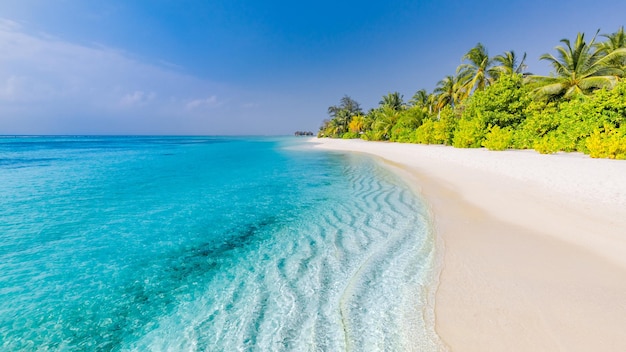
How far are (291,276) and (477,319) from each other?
2974 millimetres

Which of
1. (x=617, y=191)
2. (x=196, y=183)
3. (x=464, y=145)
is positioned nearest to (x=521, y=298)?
(x=617, y=191)

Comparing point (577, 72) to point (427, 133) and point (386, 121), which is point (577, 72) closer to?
point (427, 133)

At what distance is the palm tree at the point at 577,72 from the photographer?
2231 cm

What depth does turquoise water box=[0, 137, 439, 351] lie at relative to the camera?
11.0ft

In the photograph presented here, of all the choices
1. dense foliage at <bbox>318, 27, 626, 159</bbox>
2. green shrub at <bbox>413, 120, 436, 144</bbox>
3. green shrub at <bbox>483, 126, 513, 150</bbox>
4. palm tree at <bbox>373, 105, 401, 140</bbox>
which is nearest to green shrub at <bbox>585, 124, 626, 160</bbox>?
dense foliage at <bbox>318, 27, 626, 159</bbox>

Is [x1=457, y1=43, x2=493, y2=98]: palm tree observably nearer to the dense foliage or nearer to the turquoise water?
the dense foliage

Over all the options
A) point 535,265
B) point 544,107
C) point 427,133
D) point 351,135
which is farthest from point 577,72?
point 351,135

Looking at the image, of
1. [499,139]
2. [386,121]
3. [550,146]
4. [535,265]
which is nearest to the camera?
[535,265]

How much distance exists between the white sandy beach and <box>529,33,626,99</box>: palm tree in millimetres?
17739

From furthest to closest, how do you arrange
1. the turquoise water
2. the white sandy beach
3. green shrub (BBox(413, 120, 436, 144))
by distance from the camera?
green shrub (BBox(413, 120, 436, 144)), the turquoise water, the white sandy beach

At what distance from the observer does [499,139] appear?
20.9 metres

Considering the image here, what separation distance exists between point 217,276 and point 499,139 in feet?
78.5

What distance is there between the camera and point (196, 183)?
15344 mm

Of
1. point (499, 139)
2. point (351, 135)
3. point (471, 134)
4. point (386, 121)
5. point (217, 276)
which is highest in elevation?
point (386, 121)
